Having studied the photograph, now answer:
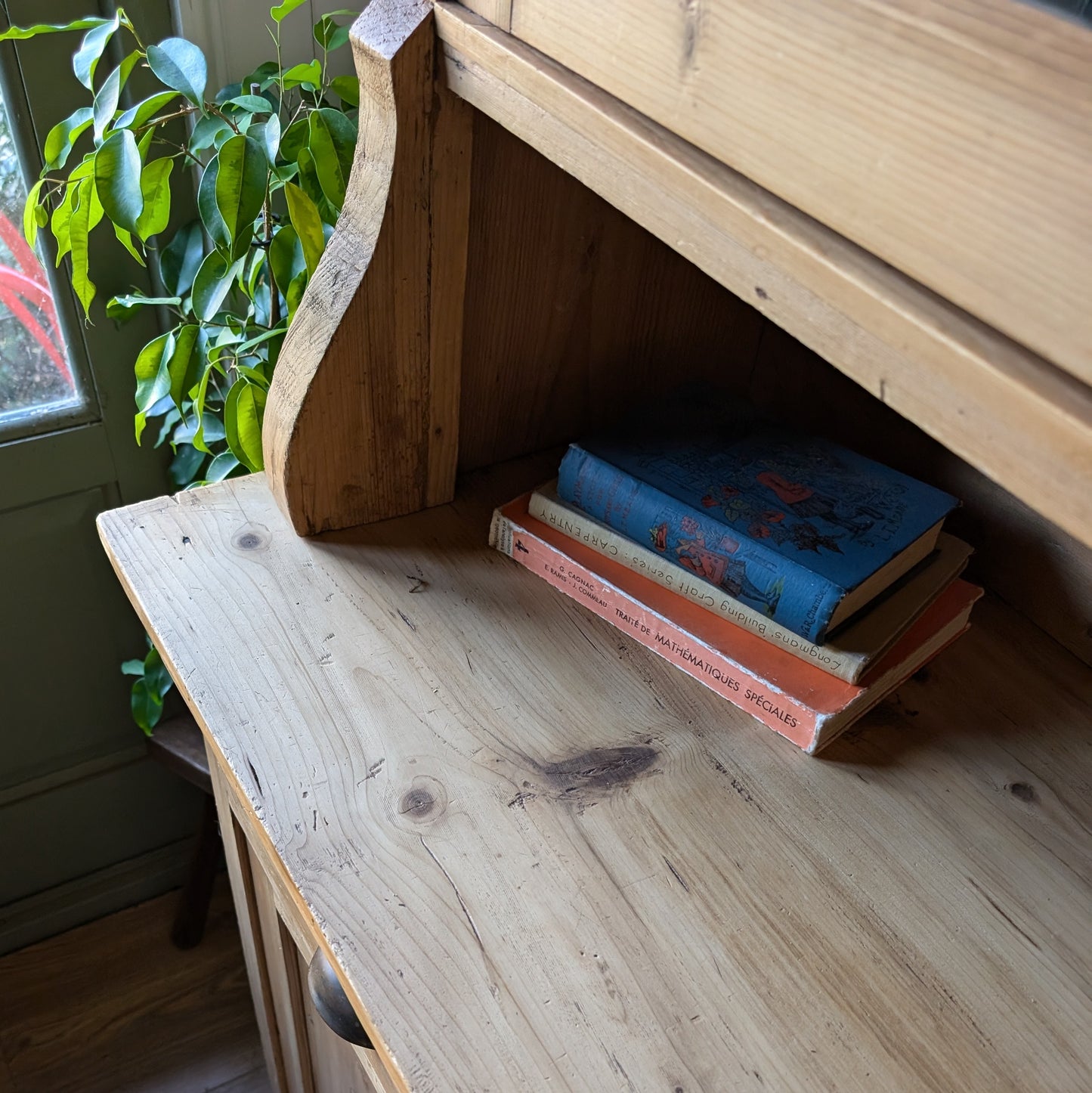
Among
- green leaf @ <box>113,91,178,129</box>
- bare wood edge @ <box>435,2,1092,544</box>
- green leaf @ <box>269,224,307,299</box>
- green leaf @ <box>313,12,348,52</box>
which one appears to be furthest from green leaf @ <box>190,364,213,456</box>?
bare wood edge @ <box>435,2,1092,544</box>

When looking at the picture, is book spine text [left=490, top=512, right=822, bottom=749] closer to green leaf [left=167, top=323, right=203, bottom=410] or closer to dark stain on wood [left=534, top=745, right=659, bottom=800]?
dark stain on wood [left=534, top=745, right=659, bottom=800]

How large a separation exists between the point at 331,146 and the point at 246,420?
242 mm

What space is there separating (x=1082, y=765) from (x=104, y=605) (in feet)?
3.75

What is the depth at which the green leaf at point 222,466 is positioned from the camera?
3.59 ft

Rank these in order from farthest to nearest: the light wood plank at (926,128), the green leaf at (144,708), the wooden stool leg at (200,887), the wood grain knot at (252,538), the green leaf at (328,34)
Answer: the wooden stool leg at (200,887) → the green leaf at (144,708) → the green leaf at (328,34) → the wood grain knot at (252,538) → the light wood plank at (926,128)

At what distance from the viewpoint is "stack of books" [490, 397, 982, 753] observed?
2.03ft

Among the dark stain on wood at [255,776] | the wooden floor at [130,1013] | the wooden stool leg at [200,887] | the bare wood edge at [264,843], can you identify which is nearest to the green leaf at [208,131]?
the bare wood edge at [264,843]

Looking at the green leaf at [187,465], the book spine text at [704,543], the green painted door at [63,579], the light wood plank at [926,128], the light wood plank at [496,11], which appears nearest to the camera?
the light wood plank at [926,128]

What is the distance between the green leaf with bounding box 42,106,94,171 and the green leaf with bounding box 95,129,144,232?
0.06 metres

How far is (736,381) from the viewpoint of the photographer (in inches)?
35.5

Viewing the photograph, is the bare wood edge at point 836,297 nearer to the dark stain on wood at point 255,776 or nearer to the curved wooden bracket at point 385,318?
the curved wooden bracket at point 385,318

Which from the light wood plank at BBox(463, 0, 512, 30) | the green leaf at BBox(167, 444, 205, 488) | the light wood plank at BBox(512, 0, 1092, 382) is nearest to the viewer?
the light wood plank at BBox(512, 0, 1092, 382)

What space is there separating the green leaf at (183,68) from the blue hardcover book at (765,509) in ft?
1.42

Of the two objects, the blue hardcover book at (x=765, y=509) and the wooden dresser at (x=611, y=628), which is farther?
the blue hardcover book at (x=765, y=509)
